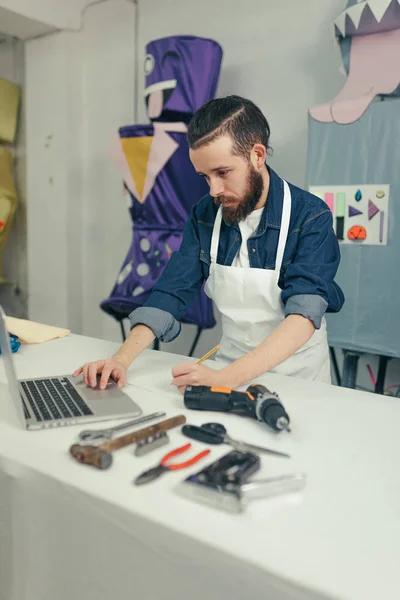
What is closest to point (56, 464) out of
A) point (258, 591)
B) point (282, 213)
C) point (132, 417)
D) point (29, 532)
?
Answer: point (29, 532)

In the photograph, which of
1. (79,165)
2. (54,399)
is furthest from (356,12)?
(79,165)

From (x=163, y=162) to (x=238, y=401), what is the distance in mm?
1662

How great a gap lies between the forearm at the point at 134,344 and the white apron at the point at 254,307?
0.22 meters

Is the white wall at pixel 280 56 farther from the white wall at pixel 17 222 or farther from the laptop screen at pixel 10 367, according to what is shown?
the laptop screen at pixel 10 367

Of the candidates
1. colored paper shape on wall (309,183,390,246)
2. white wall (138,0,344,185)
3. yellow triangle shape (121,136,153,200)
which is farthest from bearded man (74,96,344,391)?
white wall (138,0,344,185)

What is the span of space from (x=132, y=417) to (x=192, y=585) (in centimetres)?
40

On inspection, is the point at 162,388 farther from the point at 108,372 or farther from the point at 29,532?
the point at 29,532

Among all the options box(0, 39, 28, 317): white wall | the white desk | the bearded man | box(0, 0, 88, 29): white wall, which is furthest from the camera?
box(0, 39, 28, 317): white wall

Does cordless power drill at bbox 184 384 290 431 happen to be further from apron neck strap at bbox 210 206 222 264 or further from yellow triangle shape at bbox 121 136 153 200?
yellow triangle shape at bbox 121 136 153 200

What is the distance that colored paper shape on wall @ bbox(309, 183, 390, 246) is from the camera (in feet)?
6.57

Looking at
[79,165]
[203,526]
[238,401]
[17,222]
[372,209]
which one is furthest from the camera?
[17,222]

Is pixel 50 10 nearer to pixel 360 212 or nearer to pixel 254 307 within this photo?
pixel 360 212

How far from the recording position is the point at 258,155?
53.1 inches

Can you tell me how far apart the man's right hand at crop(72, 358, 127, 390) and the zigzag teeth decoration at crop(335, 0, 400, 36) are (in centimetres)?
155
